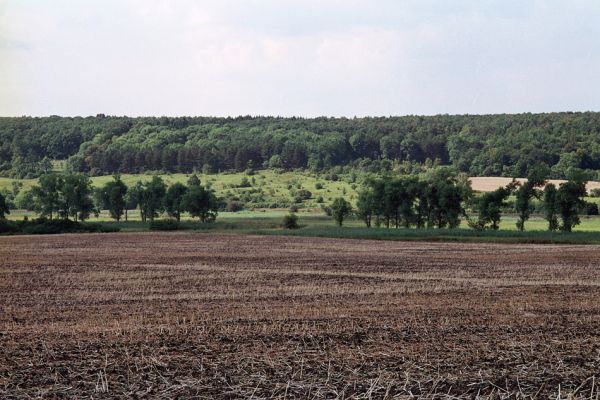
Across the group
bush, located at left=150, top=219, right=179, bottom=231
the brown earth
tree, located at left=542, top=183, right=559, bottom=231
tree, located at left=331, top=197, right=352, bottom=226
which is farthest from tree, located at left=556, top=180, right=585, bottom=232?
bush, located at left=150, top=219, right=179, bottom=231

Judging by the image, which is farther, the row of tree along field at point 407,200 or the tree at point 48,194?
the tree at point 48,194

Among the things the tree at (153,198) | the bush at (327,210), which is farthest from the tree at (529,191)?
the tree at (153,198)

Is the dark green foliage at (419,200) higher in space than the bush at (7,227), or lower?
higher

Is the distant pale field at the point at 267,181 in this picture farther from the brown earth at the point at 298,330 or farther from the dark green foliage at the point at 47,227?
the brown earth at the point at 298,330

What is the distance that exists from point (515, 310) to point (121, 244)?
47.8m

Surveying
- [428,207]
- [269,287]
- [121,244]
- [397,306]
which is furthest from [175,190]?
[397,306]

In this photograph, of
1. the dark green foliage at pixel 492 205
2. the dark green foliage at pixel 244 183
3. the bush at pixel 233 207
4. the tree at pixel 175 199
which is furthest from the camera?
the dark green foliage at pixel 244 183

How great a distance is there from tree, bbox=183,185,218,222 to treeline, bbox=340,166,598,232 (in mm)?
17480

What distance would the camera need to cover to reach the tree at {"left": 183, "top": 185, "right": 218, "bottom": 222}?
393ft

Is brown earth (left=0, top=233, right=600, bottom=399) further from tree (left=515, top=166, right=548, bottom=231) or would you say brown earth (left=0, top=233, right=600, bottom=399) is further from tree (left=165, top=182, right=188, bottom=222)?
tree (left=165, top=182, right=188, bottom=222)

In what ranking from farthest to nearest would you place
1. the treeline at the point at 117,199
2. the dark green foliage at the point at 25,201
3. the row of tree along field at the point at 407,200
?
the dark green foliage at the point at 25,201
the treeline at the point at 117,199
the row of tree along field at the point at 407,200

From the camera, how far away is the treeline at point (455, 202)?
308 feet

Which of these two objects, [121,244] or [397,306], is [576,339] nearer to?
[397,306]

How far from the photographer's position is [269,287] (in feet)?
123
